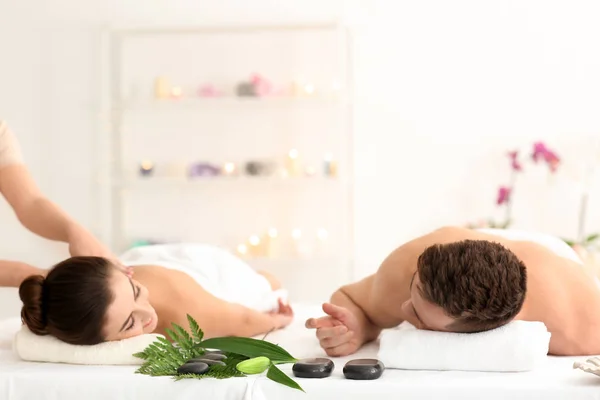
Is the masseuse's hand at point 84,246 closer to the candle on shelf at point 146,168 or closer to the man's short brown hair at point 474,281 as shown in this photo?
the man's short brown hair at point 474,281

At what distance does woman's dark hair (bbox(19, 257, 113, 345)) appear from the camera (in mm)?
1741

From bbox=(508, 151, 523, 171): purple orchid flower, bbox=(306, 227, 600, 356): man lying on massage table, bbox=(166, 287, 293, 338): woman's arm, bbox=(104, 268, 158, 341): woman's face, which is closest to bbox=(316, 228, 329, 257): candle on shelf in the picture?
bbox=(508, 151, 523, 171): purple orchid flower

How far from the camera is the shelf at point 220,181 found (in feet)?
14.6

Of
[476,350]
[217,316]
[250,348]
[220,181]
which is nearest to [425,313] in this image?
[476,350]

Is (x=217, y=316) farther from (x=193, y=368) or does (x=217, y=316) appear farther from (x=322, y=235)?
(x=322, y=235)

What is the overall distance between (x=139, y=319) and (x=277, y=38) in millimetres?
3098

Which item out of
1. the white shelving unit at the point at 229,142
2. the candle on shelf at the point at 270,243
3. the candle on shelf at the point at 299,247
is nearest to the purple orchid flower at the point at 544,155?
the white shelving unit at the point at 229,142

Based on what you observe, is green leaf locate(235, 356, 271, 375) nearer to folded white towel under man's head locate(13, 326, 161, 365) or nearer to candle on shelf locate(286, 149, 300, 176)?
folded white towel under man's head locate(13, 326, 161, 365)

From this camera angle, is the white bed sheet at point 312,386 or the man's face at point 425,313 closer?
the white bed sheet at point 312,386

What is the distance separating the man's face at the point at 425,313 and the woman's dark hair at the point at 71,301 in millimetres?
645

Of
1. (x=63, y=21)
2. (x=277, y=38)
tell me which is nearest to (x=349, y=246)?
(x=277, y=38)

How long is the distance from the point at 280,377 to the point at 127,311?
0.44 meters

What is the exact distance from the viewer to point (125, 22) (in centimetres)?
485

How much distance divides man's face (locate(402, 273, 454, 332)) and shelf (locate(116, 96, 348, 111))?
109 inches
